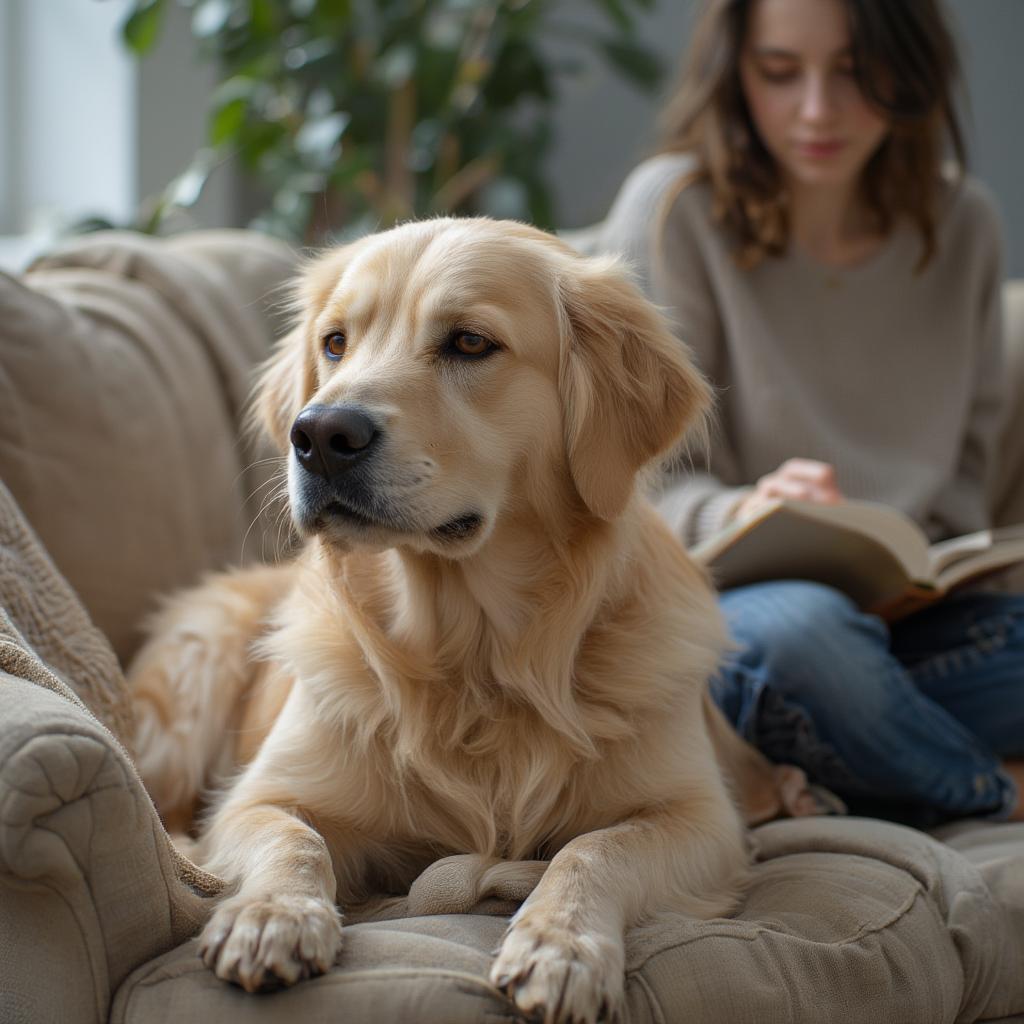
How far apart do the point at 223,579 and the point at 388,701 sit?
0.58m

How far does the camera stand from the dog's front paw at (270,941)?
1021 millimetres

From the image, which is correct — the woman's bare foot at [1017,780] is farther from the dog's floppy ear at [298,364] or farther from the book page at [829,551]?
the dog's floppy ear at [298,364]

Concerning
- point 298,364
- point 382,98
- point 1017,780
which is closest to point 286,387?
point 298,364

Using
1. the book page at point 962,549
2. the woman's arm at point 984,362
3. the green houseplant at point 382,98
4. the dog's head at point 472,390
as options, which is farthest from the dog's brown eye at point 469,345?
the green houseplant at point 382,98

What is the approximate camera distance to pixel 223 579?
191 centimetres

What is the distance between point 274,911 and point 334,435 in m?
A: 0.45

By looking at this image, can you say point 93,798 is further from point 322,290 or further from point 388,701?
point 322,290

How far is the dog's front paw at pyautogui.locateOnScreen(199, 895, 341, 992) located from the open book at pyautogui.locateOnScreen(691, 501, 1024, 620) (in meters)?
0.87

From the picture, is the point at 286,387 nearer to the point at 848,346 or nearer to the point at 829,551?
the point at 829,551

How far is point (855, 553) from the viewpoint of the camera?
1.81m

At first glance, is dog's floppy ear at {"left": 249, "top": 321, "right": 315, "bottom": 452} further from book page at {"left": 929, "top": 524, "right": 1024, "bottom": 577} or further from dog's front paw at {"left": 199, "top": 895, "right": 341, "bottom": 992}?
book page at {"left": 929, "top": 524, "right": 1024, "bottom": 577}

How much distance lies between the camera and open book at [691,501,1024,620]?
1722mm

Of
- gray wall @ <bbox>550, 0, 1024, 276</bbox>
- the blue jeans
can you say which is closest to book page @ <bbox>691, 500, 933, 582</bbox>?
the blue jeans

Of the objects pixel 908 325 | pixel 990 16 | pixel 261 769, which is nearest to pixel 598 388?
pixel 261 769
